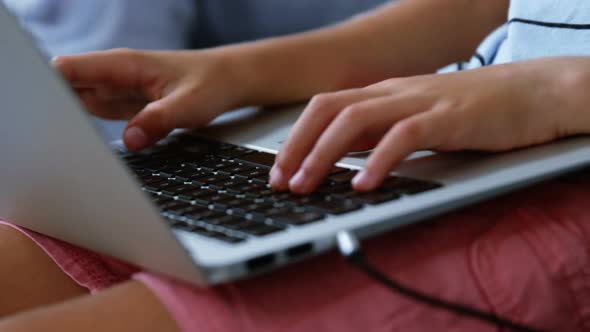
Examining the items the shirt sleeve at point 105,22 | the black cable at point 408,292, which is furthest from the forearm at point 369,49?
the shirt sleeve at point 105,22

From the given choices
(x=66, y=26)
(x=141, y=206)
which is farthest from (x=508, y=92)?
(x=66, y=26)

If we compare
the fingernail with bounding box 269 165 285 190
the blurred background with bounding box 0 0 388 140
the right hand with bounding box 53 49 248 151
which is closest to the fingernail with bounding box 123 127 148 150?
the right hand with bounding box 53 49 248 151

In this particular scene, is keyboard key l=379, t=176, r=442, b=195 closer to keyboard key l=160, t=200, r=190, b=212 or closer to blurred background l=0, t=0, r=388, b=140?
keyboard key l=160, t=200, r=190, b=212

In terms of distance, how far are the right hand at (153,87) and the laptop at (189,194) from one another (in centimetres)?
10

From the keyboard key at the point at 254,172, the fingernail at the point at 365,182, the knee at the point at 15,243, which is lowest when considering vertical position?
the knee at the point at 15,243

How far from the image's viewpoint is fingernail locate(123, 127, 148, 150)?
63cm

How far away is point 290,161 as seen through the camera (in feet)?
1.50

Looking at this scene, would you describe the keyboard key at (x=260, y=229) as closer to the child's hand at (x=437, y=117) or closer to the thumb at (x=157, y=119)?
the child's hand at (x=437, y=117)

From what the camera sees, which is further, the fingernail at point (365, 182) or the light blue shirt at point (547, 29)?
the light blue shirt at point (547, 29)

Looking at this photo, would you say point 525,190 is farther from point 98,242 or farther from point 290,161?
point 98,242

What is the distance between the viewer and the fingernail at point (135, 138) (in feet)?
2.06

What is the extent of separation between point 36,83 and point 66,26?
99cm

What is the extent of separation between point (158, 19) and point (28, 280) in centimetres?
79

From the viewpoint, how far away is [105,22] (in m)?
1.23
